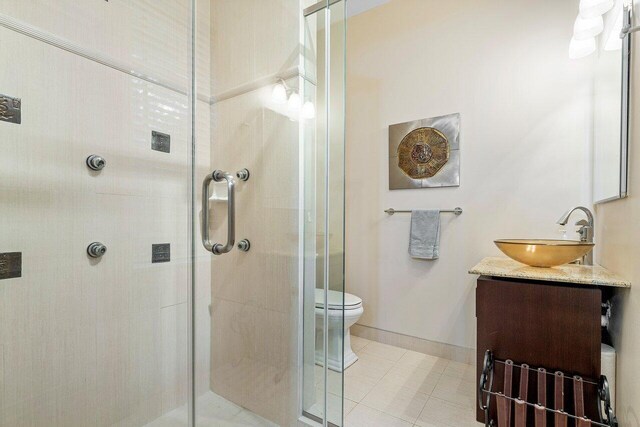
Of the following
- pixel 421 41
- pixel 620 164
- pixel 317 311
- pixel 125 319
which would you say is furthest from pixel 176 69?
pixel 620 164

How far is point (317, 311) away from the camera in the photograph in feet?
4.90

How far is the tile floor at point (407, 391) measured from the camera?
1.55m

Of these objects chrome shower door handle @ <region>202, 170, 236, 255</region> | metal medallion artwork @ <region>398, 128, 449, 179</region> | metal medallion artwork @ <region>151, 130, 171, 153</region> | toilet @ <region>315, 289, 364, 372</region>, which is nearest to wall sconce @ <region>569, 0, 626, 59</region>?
metal medallion artwork @ <region>398, 128, 449, 179</region>

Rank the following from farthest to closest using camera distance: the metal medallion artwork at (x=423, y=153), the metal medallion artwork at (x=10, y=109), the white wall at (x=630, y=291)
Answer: the metal medallion artwork at (x=423, y=153) < the metal medallion artwork at (x=10, y=109) < the white wall at (x=630, y=291)

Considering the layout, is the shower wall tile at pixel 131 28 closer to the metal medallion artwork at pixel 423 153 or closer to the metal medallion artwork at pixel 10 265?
the metal medallion artwork at pixel 10 265

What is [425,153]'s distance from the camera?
90.3 inches

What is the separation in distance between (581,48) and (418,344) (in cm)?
212

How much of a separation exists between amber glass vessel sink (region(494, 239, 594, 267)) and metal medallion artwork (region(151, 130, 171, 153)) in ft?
5.76

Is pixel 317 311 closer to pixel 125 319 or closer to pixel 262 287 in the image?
pixel 262 287

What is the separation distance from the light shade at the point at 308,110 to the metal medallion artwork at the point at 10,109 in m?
1.09

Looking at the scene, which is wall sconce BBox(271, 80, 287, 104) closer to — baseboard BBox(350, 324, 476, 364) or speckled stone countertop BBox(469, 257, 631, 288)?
speckled stone countertop BBox(469, 257, 631, 288)

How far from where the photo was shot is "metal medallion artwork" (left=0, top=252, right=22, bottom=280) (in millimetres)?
1092

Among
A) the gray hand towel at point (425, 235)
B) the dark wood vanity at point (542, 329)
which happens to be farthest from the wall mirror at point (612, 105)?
the gray hand towel at point (425, 235)

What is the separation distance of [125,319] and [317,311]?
0.90 m
